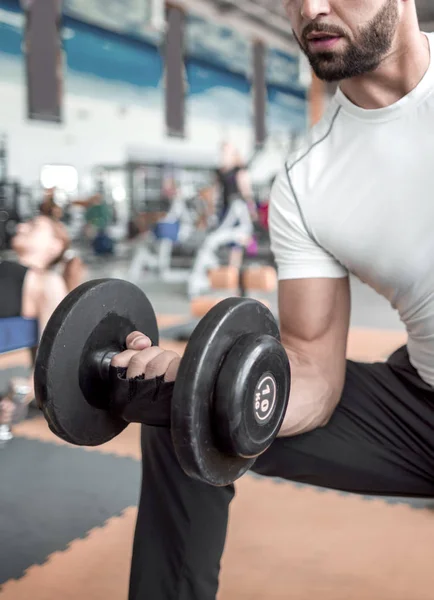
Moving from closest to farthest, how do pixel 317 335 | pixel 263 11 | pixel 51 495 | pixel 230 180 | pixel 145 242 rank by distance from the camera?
pixel 317 335 → pixel 51 495 → pixel 230 180 → pixel 145 242 → pixel 263 11

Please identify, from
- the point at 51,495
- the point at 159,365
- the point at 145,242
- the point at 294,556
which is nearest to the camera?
the point at 159,365

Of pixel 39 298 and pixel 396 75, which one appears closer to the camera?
pixel 396 75

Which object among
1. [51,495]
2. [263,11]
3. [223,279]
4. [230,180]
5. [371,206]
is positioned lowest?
[51,495]

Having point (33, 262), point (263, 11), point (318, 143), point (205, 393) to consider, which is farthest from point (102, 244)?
point (205, 393)

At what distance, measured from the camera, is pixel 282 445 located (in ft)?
2.91

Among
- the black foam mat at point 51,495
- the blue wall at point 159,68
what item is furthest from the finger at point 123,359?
A: the blue wall at point 159,68

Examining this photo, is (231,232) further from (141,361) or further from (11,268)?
(141,361)

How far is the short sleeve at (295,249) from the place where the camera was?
938 mm

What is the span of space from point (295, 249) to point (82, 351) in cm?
36

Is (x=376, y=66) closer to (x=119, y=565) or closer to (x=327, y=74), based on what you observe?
(x=327, y=74)

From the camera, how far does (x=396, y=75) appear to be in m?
0.88

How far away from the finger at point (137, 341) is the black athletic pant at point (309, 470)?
0.12 meters

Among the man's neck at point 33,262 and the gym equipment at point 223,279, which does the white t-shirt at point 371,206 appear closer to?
the man's neck at point 33,262

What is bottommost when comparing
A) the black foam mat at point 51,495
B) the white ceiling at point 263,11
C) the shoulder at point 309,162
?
the black foam mat at point 51,495
